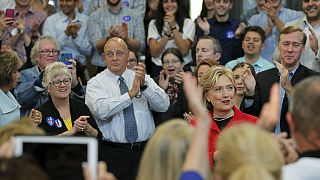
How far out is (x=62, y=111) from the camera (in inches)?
285

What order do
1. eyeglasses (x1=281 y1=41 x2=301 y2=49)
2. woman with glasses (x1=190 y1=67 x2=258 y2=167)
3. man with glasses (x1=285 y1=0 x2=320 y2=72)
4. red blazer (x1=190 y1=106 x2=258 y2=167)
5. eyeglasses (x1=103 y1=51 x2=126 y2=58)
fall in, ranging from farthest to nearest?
man with glasses (x1=285 y1=0 x2=320 y2=72) → eyeglasses (x1=103 y1=51 x2=126 y2=58) → eyeglasses (x1=281 y1=41 x2=301 y2=49) → woman with glasses (x1=190 y1=67 x2=258 y2=167) → red blazer (x1=190 y1=106 x2=258 y2=167)

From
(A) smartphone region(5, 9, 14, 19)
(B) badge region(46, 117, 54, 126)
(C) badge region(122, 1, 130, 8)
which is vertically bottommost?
(B) badge region(46, 117, 54, 126)

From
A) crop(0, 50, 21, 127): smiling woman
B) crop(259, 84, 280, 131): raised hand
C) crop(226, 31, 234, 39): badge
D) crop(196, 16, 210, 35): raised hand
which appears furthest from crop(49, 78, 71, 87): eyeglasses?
crop(259, 84, 280, 131): raised hand

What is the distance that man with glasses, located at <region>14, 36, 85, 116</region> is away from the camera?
795 cm

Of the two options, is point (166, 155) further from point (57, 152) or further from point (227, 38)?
point (227, 38)

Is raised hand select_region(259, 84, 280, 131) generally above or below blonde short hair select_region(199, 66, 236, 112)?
above

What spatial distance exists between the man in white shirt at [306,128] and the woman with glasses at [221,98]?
2760 millimetres

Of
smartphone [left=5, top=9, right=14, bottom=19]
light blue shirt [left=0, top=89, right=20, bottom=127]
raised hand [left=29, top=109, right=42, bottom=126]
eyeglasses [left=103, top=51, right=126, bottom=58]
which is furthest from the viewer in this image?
smartphone [left=5, top=9, right=14, bottom=19]

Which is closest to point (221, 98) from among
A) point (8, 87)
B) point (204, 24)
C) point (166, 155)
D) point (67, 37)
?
point (8, 87)

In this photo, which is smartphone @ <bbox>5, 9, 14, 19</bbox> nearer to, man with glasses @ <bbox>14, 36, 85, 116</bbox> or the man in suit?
man with glasses @ <bbox>14, 36, 85, 116</bbox>

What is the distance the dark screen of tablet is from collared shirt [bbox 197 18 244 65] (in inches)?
242

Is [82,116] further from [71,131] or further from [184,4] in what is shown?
[184,4]

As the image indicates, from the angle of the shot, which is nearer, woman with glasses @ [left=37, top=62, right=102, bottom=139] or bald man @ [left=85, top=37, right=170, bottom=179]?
woman with glasses @ [left=37, top=62, right=102, bottom=139]

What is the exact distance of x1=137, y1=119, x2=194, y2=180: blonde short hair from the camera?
332 centimetres
